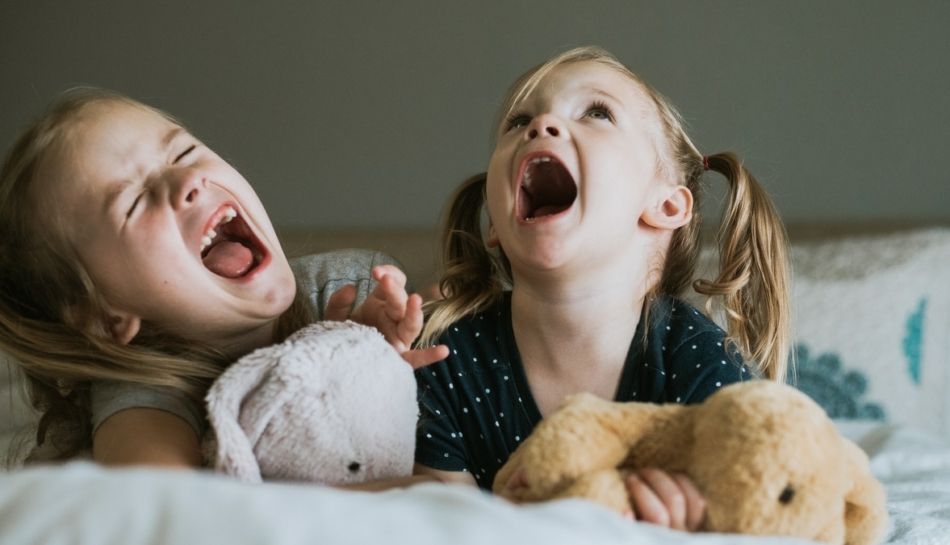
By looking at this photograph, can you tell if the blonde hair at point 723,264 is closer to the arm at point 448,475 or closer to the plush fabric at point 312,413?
the arm at point 448,475

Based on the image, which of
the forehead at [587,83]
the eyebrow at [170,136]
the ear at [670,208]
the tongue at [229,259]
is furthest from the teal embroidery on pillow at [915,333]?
the eyebrow at [170,136]

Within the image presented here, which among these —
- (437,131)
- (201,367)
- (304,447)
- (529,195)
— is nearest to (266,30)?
(437,131)

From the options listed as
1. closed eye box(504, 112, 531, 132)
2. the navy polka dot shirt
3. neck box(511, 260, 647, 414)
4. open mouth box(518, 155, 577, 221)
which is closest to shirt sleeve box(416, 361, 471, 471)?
the navy polka dot shirt

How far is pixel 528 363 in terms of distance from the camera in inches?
46.5

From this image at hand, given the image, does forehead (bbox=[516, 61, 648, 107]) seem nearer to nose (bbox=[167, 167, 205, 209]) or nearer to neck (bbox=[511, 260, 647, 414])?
neck (bbox=[511, 260, 647, 414])

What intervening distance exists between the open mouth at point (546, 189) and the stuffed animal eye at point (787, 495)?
0.59 m

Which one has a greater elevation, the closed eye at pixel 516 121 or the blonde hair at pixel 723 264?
the closed eye at pixel 516 121

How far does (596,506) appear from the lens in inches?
23.4

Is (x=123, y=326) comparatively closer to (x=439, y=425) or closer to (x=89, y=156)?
(x=89, y=156)

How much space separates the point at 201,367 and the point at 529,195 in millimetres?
504

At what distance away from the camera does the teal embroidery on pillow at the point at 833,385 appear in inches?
67.1

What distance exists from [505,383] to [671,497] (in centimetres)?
51

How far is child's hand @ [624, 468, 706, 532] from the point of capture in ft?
2.16

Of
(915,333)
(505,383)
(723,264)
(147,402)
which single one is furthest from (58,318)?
(915,333)
